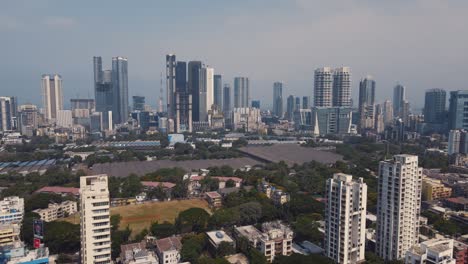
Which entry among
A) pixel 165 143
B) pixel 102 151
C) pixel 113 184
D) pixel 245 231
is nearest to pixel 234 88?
pixel 165 143

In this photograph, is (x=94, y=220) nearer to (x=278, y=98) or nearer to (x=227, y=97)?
(x=278, y=98)

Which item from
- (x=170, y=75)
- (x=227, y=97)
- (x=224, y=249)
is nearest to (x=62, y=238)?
(x=224, y=249)

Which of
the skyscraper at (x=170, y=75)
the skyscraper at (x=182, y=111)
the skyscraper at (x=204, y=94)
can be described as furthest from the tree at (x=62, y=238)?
the skyscraper at (x=204, y=94)

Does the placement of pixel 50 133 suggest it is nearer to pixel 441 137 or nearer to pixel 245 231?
pixel 245 231

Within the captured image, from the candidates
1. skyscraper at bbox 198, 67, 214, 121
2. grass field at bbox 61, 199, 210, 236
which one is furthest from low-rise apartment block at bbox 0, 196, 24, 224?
skyscraper at bbox 198, 67, 214, 121

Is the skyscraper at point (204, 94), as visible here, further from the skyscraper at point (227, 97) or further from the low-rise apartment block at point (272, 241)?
the low-rise apartment block at point (272, 241)

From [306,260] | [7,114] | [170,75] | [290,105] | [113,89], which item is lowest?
[306,260]
